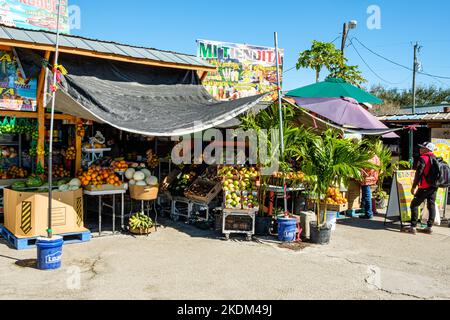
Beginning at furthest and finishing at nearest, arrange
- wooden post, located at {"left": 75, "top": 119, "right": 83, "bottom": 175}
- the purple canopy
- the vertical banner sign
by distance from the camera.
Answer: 1. the purple canopy
2. the vertical banner sign
3. wooden post, located at {"left": 75, "top": 119, "right": 83, "bottom": 175}

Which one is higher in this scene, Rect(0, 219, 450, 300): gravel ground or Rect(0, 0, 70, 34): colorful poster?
Rect(0, 0, 70, 34): colorful poster

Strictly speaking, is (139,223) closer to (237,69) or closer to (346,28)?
(237,69)

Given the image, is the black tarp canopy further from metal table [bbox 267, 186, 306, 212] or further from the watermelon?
metal table [bbox 267, 186, 306, 212]

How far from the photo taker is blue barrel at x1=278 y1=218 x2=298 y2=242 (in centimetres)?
781

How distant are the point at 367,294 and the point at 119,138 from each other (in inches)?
295

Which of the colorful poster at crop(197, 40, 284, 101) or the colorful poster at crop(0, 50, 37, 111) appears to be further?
the colorful poster at crop(197, 40, 284, 101)

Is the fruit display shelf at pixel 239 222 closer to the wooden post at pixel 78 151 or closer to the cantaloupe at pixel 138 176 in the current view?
the cantaloupe at pixel 138 176

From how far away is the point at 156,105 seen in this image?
8906 mm

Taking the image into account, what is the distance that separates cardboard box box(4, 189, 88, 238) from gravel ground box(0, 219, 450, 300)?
39 centimetres
